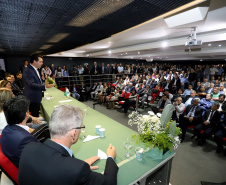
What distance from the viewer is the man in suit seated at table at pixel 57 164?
65 cm

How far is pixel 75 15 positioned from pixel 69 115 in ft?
4.82

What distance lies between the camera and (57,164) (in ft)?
2.19

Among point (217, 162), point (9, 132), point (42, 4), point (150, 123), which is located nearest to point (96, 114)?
point (150, 123)

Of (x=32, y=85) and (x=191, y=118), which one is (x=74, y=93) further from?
(x=191, y=118)

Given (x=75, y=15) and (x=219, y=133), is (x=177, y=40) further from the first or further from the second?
(x=75, y=15)

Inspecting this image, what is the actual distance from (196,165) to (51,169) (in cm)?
286

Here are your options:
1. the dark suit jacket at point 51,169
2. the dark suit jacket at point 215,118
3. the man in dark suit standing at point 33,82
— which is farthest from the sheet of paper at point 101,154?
the dark suit jacket at point 215,118

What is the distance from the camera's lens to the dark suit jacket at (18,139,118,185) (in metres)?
0.65

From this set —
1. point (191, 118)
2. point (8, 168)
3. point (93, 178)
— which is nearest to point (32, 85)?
point (8, 168)

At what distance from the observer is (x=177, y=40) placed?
Result: 6145mm

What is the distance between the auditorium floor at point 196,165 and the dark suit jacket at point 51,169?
2.09 meters

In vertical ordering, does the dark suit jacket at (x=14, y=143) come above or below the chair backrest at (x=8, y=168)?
above

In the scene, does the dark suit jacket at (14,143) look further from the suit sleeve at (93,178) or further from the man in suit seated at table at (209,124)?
the man in suit seated at table at (209,124)

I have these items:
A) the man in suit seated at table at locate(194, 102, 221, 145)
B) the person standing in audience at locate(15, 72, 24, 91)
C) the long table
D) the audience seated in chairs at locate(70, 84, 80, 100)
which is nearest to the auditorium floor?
the man in suit seated at table at locate(194, 102, 221, 145)
